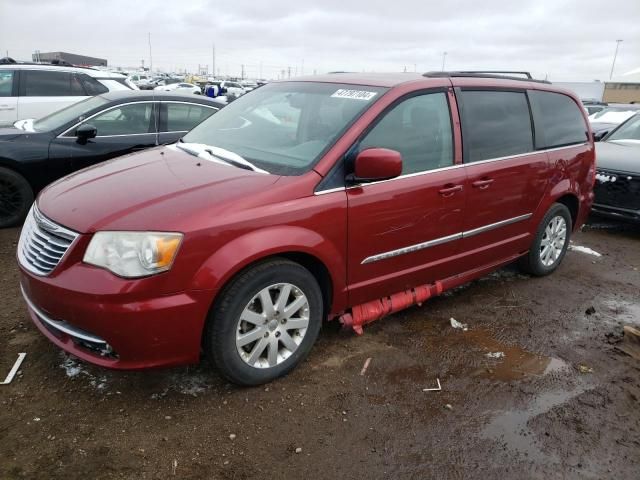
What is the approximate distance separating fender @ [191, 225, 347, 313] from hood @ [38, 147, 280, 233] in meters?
0.19

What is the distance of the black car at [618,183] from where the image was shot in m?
6.21

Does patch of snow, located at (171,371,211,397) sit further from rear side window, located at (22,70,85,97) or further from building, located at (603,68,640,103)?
building, located at (603,68,640,103)

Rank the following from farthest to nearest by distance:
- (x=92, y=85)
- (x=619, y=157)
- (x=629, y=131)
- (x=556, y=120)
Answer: (x=92, y=85), (x=629, y=131), (x=619, y=157), (x=556, y=120)

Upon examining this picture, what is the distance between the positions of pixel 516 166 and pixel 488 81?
0.70 m

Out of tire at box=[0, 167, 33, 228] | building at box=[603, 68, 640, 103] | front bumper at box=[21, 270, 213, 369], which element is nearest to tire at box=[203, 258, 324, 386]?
front bumper at box=[21, 270, 213, 369]

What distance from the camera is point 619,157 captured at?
663 centimetres

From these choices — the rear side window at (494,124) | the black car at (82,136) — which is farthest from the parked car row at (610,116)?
the black car at (82,136)

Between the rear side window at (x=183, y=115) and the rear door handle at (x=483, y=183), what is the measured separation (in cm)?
367

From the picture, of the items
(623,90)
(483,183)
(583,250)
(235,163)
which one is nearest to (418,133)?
(483,183)

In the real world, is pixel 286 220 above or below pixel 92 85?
below

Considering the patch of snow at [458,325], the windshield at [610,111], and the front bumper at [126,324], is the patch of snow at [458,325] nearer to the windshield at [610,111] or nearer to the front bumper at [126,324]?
the front bumper at [126,324]

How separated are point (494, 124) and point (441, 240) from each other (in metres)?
1.06

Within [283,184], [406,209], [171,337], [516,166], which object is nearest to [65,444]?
[171,337]

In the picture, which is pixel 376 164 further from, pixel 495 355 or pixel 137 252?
pixel 495 355
